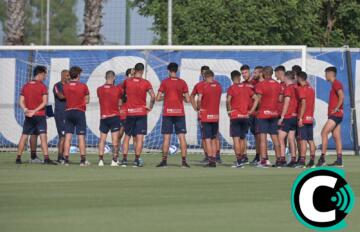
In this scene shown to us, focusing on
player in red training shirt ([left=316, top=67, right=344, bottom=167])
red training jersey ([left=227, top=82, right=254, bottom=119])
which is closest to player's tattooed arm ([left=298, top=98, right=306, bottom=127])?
player in red training shirt ([left=316, top=67, right=344, bottom=167])

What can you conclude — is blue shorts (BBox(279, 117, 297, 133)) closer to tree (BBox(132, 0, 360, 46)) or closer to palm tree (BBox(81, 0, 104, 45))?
palm tree (BBox(81, 0, 104, 45))

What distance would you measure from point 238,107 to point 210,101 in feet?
2.02

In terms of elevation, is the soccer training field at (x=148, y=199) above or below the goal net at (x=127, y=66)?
below

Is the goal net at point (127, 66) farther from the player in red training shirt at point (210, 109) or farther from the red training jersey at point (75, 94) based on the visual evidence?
the red training jersey at point (75, 94)

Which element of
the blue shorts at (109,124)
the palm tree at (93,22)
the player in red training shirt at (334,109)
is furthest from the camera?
the palm tree at (93,22)

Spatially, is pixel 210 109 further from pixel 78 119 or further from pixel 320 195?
pixel 320 195

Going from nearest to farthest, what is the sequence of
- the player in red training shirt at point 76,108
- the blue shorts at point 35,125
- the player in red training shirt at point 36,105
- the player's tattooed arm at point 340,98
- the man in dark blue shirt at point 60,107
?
the player's tattooed arm at point 340,98 < the player in red training shirt at point 76,108 < the player in red training shirt at point 36,105 < the blue shorts at point 35,125 < the man in dark blue shirt at point 60,107

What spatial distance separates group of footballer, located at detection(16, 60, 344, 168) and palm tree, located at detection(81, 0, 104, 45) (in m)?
15.1

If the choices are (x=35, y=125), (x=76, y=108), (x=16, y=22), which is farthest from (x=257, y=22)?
(x=76, y=108)

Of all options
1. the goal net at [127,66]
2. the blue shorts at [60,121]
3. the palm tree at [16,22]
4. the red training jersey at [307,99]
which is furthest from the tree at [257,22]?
the red training jersey at [307,99]

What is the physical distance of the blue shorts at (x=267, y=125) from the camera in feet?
91.2

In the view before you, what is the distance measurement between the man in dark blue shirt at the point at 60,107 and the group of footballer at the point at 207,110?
1.29 ft

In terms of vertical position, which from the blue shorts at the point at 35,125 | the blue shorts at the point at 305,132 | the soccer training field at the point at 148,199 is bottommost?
the soccer training field at the point at 148,199

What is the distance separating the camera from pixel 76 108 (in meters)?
27.6
